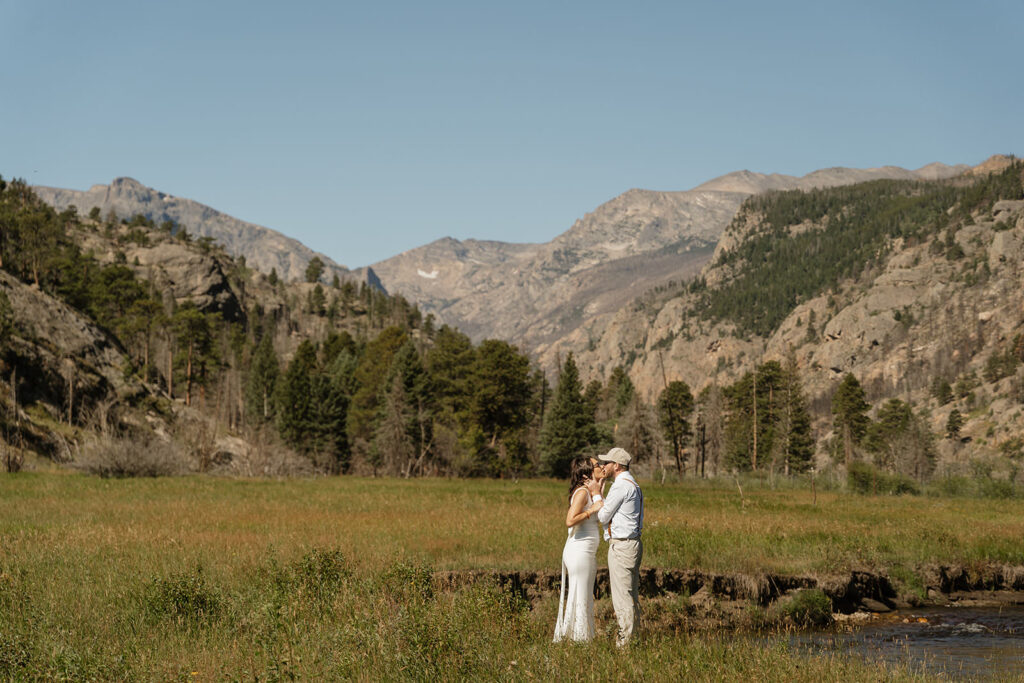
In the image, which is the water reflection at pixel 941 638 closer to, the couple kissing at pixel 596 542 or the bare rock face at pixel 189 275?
the couple kissing at pixel 596 542

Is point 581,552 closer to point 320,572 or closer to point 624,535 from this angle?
point 624,535

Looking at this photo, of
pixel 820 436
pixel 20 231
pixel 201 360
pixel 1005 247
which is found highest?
pixel 1005 247

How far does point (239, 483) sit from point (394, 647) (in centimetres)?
3608

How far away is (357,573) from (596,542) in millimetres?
6435

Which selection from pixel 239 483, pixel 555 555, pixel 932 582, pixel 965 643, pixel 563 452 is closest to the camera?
pixel 965 643

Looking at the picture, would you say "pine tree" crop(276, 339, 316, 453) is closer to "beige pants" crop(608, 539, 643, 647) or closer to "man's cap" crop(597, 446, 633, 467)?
"beige pants" crop(608, 539, 643, 647)

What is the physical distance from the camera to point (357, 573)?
15.5 meters

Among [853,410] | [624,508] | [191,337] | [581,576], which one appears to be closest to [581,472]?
[624,508]

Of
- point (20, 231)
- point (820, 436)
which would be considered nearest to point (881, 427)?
point (820, 436)

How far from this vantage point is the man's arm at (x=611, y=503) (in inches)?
422

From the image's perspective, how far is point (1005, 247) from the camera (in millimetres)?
177625

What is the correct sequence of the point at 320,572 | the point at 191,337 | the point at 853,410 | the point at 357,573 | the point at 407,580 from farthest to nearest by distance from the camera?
the point at 191,337 < the point at 853,410 < the point at 357,573 < the point at 320,572 < the point at 407,580

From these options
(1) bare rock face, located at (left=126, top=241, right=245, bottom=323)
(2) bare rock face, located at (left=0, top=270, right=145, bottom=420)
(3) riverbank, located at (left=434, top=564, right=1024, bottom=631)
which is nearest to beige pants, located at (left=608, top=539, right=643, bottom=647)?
(3) riverbank, located at (left=434, top=564, right=1024, bottom=631)

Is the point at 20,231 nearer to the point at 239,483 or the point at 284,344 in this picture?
the point at 239,483
